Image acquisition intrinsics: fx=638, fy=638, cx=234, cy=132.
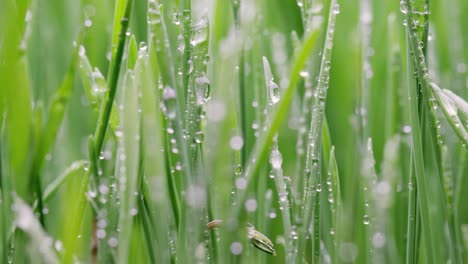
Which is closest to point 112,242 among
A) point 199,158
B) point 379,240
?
point 199,158

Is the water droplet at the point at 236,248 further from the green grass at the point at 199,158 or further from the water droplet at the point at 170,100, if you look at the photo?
the water droplet at the point at 170,100

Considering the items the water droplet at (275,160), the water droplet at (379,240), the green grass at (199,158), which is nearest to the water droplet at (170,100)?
the green grass at (199,158)

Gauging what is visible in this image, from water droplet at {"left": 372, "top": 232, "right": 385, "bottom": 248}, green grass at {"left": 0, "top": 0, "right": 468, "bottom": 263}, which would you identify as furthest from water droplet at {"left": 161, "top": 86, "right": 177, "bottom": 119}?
water droplet at {"left": 372, "top": 232, "right": 385, "bottom": 248}

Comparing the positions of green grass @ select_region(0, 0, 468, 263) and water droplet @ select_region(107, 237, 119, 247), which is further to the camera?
water droplet @ select_region(107, 237, 119, 247)

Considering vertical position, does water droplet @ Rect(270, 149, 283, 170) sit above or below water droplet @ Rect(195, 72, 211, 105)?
below

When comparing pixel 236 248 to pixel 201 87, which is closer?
pixel 236 248

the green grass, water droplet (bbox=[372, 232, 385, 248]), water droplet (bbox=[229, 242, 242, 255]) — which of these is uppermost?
the green grass

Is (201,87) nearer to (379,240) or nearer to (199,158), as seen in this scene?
(199,158)

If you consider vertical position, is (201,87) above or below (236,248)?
above

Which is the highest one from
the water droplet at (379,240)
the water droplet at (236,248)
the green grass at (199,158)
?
the green grass at (199,158)

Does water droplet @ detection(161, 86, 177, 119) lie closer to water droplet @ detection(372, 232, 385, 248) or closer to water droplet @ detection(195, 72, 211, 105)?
water droplet @ detection(195, 72, 211, 105)

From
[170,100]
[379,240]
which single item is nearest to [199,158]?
[170,100]
